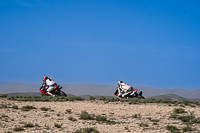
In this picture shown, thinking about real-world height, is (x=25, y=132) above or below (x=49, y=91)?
below

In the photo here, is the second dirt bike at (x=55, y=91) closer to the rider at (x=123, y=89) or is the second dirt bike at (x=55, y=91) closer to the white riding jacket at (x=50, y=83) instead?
the white riding jacket at (x=50, y=83)

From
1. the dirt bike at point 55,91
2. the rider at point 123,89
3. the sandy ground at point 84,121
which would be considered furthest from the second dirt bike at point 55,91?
the sandy ground at point 84,121

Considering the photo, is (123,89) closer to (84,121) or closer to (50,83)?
(50,83)

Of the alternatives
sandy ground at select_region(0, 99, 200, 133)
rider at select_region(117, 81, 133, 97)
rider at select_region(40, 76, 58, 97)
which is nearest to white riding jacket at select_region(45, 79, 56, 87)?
rider at select_region(40, 76, 58, 97)

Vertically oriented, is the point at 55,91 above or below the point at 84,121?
above

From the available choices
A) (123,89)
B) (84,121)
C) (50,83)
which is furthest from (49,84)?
(84,121)

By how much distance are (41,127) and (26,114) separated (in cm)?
436

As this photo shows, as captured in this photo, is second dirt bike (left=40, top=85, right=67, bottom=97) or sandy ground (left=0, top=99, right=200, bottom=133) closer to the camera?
sandy ground (left=0, top=99, right=200, bottom=133)

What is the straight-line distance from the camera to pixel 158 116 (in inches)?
747

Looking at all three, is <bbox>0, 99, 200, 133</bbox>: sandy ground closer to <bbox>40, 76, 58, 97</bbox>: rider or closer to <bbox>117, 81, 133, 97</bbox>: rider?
<bbox>117, 81, 133, 97</bbox>: rider

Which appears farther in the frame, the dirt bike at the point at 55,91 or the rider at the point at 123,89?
the dirt bike at the point at 55,91

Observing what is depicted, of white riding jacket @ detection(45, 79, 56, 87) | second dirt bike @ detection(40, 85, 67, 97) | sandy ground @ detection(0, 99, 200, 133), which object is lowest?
sandy ground @ detection(0, 99, 200, 133)

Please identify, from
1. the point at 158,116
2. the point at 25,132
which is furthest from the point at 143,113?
the point at 25,132

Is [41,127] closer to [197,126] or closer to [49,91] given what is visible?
[197,126]
